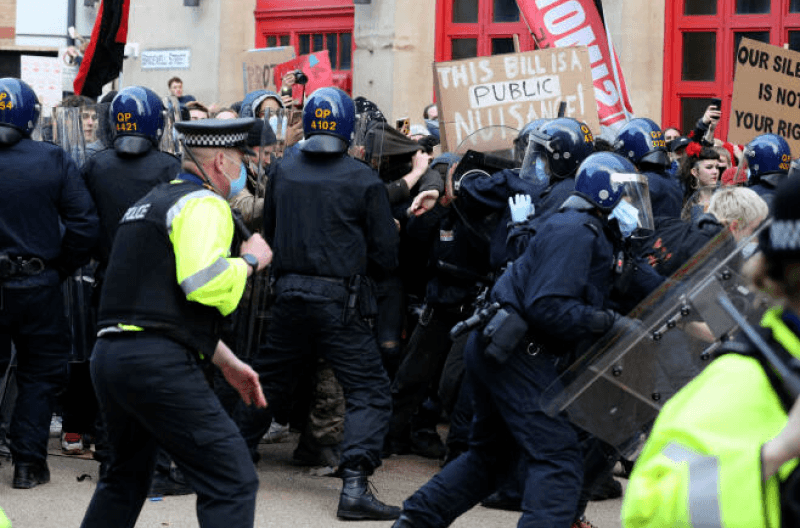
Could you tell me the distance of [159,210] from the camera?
480 cm

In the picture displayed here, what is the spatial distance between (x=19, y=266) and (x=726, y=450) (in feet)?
17.1

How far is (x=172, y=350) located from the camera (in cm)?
479

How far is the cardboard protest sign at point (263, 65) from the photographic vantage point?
1281 centimetres

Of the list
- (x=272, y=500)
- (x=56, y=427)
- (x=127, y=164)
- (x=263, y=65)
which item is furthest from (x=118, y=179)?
(x=263, y=65)

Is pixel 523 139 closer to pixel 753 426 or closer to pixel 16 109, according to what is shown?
pixel 16 109

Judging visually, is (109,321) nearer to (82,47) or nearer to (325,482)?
(325,482)

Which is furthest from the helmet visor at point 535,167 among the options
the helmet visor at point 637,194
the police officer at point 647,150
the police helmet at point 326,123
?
the police officer at point 647,150

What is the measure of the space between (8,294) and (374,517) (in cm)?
216

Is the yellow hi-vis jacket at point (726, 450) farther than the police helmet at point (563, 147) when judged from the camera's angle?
No

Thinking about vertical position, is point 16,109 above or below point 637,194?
above

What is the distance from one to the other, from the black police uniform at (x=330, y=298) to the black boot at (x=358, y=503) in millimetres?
65

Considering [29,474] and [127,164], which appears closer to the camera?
[29,474]

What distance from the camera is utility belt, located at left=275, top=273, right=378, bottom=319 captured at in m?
6.78

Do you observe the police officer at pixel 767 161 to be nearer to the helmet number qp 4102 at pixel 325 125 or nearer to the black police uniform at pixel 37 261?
the helmet number qp 4102 at pixel 325 125
